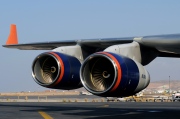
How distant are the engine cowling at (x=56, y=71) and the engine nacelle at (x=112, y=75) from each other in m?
2.19

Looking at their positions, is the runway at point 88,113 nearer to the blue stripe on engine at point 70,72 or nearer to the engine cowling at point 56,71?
the blue stripe on engine at point 70,72

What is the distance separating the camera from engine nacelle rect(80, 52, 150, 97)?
17250mm

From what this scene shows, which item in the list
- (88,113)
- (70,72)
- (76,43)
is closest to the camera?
(70,72)

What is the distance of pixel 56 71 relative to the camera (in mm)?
20703

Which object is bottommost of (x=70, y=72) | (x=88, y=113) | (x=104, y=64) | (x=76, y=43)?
(x=88, y=113)

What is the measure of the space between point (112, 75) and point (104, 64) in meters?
0.66

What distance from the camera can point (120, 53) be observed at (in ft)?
61.1

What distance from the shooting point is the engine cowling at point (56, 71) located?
797 inches

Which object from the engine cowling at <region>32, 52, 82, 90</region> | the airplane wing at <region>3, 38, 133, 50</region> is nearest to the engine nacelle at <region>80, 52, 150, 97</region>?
the engine cowling at <region>32, 52, 82, 90</region>

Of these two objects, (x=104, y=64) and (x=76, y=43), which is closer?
(x=104, y=64)

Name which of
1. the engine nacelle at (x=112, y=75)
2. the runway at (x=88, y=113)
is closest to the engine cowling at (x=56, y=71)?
the engine nacelle at (x=112, y=75)

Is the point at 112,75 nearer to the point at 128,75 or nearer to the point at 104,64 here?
the point at 104,64

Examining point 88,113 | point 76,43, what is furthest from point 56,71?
point 88,113

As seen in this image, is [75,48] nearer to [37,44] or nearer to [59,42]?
[59,42]
